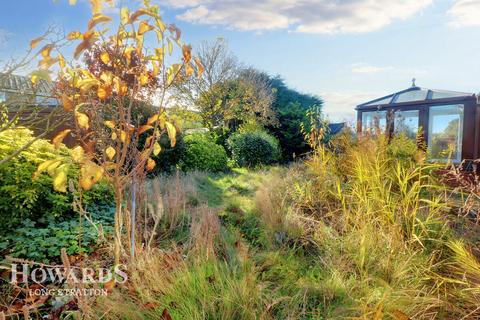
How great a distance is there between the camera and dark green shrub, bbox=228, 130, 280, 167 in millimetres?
10953

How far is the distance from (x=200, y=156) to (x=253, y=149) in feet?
7.96

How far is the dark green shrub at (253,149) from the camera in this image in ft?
35.9

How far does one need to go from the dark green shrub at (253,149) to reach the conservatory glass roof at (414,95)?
4.76 m

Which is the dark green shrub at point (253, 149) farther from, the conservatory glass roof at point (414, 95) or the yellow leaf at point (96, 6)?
the yellow leaf at point (96, 6)

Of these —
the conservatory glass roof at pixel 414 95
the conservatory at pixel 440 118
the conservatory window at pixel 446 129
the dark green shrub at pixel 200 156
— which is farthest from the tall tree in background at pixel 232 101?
the conservatory window at pixel 446 129

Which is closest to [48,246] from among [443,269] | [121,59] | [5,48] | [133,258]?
[133,258]

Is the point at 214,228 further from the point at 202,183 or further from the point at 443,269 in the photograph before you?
the point at 202,183

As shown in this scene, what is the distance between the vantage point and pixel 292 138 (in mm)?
14312

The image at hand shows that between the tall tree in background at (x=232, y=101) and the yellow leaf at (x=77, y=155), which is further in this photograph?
the tall tree in background at (x=232, y=101)

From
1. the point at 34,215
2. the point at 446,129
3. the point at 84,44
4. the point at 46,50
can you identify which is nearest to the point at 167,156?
the point at 34,215

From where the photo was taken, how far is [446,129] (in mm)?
10445

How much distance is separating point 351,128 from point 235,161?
5.00m

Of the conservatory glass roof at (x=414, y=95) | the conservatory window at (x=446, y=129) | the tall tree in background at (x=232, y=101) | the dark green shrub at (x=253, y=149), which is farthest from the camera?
the tall tree in background at (x=232, y=101)

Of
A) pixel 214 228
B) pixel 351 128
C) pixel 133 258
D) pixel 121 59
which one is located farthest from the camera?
pixel 351 128
